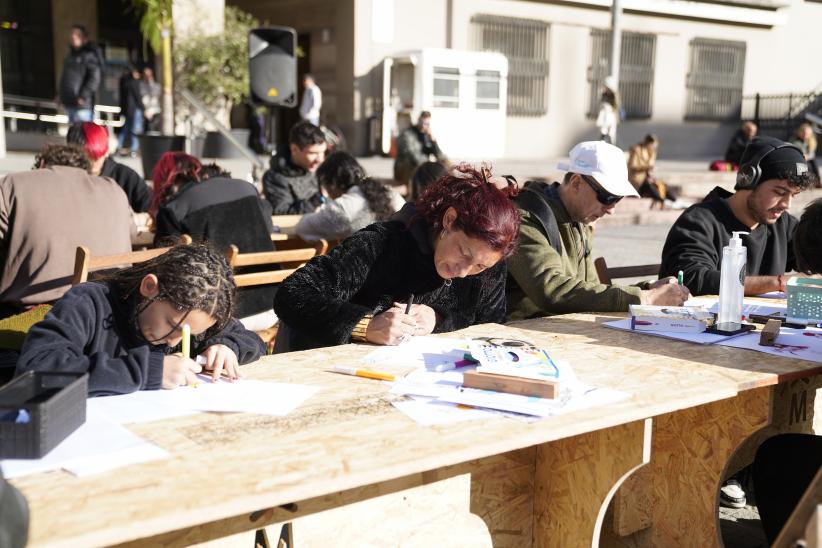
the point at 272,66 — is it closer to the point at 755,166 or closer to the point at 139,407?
the point at 755,166

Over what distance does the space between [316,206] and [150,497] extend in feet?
18.6

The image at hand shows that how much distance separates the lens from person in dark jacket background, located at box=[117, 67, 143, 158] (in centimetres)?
1420

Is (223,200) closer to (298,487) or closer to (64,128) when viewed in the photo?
(298,487)

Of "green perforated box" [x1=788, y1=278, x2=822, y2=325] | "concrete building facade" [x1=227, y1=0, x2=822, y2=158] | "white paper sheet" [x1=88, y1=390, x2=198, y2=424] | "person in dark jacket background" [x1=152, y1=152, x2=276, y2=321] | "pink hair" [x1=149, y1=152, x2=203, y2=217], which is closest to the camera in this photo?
"white paper sheet" [x1=88, y1=390, x2=198, y2=424]

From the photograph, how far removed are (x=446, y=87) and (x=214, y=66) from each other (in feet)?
18.3

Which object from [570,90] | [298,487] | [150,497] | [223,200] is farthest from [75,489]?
[570,90]

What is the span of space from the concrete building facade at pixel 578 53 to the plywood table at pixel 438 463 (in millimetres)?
15606

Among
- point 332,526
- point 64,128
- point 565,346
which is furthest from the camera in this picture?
point 64,128

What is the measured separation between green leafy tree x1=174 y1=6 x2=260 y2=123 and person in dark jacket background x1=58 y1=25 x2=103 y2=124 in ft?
5.11

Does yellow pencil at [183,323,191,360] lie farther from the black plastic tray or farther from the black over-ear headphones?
the black over-ear headphones

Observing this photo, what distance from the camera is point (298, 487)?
169 centimetres

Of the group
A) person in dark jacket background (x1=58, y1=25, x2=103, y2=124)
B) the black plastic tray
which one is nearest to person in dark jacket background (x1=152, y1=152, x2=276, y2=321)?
the black plastic tray

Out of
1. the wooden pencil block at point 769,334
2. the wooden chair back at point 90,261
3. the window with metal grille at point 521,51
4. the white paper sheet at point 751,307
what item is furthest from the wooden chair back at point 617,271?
the window with metal grille at point 521,51

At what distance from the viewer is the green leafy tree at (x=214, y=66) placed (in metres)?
14.2
